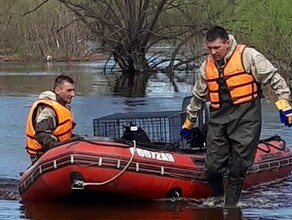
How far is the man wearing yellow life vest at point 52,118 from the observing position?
8805mm

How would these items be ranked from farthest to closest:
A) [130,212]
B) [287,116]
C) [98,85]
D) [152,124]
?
[98,85], [152,124], [130,212], [287,116]

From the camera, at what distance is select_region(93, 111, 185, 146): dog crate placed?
10.1m

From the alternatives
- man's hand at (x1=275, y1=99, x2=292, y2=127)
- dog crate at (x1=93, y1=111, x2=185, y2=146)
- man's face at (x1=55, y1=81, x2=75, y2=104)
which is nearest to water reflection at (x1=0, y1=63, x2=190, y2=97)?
dog crate at (x1=93, y1=111, x2=185, y2=146)

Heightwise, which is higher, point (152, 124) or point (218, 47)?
point (218, 47)

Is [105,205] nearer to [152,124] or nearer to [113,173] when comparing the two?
[113,173]

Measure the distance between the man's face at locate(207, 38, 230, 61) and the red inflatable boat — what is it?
1.22 m

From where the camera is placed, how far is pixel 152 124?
10188 mm

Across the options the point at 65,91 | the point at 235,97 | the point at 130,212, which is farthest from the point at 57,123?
the point at 235,97

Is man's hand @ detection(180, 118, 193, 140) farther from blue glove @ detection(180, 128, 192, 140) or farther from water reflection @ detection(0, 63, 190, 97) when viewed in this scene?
water reflection @ detection(0, 63, 190, 97)

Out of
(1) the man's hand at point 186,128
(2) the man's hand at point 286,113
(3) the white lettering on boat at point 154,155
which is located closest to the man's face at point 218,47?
(2) the man's hand at point 286,113

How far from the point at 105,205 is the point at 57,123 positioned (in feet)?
3.06

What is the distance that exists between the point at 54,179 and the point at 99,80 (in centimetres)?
2444

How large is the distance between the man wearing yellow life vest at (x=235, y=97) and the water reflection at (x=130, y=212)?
1.23ft

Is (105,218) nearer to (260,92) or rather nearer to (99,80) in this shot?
(260,92)
